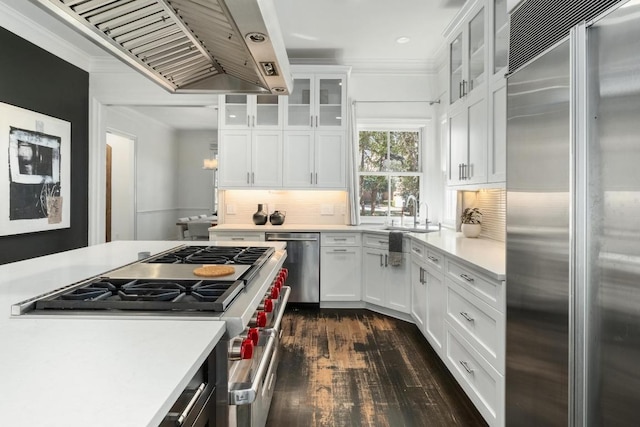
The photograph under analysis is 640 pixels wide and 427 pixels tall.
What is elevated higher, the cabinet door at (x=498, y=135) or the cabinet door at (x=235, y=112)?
the cabinet door at (x=235, y=112)

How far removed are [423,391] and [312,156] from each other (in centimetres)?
278

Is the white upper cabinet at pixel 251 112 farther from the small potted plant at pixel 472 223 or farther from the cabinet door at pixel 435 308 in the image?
the cabinet door at pixel 435 308

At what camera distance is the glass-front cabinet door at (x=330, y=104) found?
4.43m

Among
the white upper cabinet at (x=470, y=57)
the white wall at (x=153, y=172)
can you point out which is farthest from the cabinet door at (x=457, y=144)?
the white wall at (x=153, y=172)

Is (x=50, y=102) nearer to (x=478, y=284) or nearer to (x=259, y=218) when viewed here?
(x=259, y=218)

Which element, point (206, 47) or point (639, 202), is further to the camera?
point (206, 47)

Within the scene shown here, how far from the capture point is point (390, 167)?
15.8 feet

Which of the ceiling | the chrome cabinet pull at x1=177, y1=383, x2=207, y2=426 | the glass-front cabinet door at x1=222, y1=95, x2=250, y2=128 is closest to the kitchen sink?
the ceiling

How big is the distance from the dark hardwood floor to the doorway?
4.68 meters

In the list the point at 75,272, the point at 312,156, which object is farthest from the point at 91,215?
the point at 75,272

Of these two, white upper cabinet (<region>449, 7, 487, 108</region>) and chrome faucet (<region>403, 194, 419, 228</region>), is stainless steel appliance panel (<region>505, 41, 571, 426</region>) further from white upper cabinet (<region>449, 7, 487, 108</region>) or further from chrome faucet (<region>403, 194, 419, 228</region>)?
chrome faucet (<region>403, 194, 419, 228</region>)

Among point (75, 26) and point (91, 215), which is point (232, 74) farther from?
point (91, 215)

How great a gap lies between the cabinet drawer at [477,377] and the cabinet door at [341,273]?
167 centimetres

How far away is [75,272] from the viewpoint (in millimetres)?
1546
